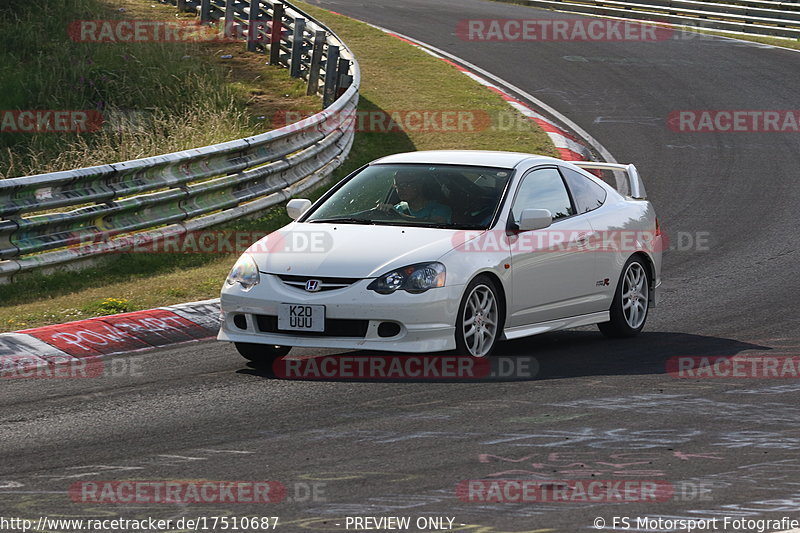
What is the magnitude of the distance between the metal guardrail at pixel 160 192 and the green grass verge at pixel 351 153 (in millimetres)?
231

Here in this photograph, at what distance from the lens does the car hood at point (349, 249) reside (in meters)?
8.67

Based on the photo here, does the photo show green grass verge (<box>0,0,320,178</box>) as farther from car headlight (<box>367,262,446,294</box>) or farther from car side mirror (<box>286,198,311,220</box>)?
car headlight (<box>367,262,446,294</box>)

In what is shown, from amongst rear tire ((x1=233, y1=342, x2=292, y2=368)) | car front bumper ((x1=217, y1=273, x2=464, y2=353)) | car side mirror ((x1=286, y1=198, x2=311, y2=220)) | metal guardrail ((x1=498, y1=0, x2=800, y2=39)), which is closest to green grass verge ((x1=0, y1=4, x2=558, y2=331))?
car side mirror ((x1=286, y1=198, x2=311, y2=220))

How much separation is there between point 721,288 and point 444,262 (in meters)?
4.80

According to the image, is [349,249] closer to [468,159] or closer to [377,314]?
[377,314]

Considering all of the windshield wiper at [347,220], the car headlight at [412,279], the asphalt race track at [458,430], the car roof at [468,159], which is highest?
the car roof at [468,159]

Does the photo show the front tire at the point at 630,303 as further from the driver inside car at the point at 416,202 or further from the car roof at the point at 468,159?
the driver inside car at the point at 416,202

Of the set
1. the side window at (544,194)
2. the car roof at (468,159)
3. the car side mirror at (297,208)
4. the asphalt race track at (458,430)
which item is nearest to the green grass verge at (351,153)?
the asphalt race track at (458,430)

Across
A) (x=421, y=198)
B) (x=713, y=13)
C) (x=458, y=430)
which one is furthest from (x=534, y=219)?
(x=713, y=13)

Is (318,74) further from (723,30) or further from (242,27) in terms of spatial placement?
(723,30)

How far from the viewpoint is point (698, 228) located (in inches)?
621

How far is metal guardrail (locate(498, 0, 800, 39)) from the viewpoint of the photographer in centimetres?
3488

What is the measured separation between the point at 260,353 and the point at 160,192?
462cm

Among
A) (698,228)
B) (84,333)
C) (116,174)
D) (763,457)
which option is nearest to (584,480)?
(763,457)
